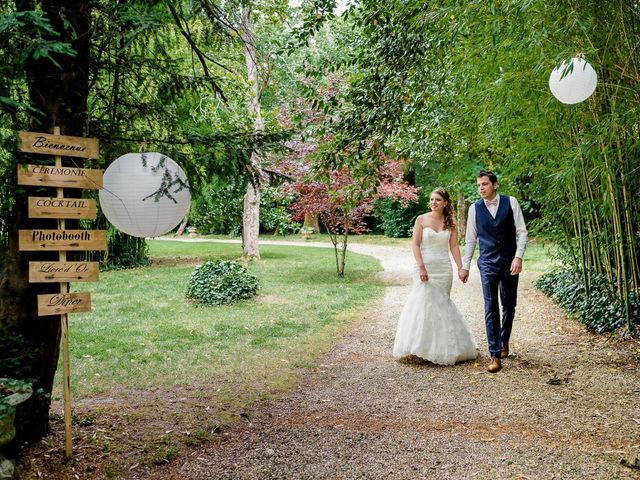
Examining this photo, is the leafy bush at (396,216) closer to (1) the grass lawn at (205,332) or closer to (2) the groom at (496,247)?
(1) the grass lawn at (205,332)

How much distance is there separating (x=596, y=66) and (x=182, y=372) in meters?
4.89

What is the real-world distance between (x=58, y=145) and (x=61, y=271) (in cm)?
77

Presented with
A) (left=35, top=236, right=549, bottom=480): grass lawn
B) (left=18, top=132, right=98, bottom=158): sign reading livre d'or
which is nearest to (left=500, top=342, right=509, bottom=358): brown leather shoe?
(left=35, top=236, right=549, bottom=480): grass lawn

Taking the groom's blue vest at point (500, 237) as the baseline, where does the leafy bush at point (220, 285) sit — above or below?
below

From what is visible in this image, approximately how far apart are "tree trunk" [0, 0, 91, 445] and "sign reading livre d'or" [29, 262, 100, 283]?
21 centimetres

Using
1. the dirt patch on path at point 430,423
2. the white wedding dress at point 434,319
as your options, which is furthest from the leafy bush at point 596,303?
the white wedding dress at point 434,319

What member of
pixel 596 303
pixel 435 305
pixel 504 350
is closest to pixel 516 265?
pixel 435 305

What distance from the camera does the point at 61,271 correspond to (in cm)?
308

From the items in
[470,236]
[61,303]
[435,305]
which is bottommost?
[435,305]

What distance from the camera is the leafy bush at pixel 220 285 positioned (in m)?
8.60

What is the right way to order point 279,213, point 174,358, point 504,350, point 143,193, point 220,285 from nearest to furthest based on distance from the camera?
point 143,193
point 504,350
point 174,358
point 220,285
point 279,213

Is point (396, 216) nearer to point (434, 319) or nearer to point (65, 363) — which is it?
point (434, 319)

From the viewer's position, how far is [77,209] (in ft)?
10.3

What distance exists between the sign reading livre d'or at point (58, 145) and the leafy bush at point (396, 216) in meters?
21.0
